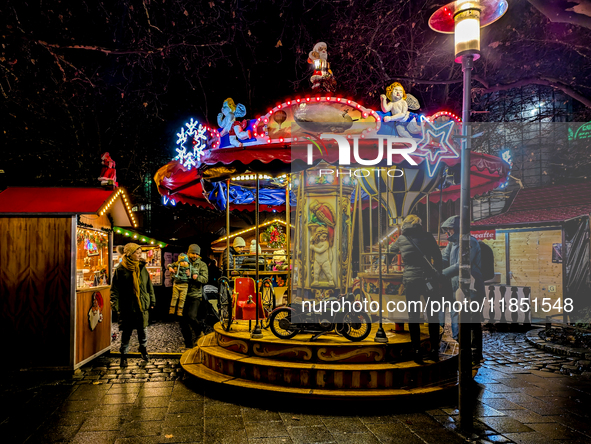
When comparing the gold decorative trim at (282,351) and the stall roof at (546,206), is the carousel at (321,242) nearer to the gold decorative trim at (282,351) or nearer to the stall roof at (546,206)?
the gold decorative trim at (282,351)

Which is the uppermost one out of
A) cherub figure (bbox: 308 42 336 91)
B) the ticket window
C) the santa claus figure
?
cherub figure (bbox: 308 42 336 91)

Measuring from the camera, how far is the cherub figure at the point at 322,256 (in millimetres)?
8062

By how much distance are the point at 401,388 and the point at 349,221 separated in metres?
3.59

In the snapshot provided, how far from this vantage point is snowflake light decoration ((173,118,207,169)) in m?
8.31

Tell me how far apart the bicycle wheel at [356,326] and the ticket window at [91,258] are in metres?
4.78

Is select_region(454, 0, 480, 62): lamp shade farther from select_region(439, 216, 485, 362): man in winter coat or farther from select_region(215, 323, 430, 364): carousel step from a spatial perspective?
select_region(215, 323, 430, 364): carousel step

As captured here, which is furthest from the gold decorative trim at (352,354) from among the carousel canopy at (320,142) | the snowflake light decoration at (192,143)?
the snowflake light decoration at (192,143)

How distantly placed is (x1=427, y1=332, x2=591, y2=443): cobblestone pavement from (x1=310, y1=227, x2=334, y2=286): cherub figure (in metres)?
3.08

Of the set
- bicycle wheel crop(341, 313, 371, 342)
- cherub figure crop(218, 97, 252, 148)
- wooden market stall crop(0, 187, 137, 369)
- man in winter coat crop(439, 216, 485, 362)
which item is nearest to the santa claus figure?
wooden market stall crop(0, 187, 137, 369)

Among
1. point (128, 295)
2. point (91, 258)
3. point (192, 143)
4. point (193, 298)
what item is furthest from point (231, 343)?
point (192, 143)

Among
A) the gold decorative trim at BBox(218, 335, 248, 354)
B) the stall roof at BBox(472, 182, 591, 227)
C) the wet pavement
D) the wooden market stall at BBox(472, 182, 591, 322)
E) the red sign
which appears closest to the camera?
the wet pavement

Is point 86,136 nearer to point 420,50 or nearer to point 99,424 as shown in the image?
point 420,50

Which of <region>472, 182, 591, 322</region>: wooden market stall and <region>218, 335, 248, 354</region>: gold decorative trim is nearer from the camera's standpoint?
<region>218, 335, 248, 354</region>: gold decorative trim

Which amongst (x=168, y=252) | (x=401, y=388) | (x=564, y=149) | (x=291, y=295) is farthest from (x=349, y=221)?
(x=564, y=149)
